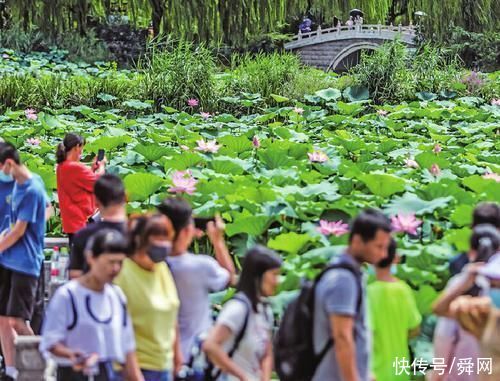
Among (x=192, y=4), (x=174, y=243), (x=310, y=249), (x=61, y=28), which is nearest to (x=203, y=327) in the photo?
(x=174, y=243)

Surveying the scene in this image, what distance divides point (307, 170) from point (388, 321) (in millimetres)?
3796

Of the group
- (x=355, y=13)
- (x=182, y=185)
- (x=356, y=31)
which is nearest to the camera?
(x=182, y=185)

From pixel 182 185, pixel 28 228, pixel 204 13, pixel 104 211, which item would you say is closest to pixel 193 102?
pixel 204 13

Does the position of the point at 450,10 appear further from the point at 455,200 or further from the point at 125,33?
the point at 455,200

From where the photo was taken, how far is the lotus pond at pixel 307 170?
5.05 metres

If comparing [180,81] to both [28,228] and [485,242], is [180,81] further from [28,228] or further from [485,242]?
[485,242]

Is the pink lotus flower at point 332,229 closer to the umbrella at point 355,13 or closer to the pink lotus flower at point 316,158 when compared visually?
the pink lotus flower at point 316,158

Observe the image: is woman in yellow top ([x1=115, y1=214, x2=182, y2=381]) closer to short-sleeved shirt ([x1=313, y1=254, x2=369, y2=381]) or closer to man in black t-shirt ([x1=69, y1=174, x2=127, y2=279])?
man in black t-shirt ([x1=69, y1=174, x2=127, y2=279])

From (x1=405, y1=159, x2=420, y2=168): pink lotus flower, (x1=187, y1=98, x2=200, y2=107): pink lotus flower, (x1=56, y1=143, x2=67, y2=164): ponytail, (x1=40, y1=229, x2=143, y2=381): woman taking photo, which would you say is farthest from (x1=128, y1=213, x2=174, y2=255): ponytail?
(x1=187, y1=98, x2=200, y2=107): pink lotus flower

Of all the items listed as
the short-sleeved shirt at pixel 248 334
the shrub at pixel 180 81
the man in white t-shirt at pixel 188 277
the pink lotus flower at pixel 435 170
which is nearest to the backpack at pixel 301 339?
the short-sleeved shirt at pixel 248 334

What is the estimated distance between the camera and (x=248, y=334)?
10.9 ft

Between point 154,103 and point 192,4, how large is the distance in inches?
170

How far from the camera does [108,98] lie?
504 inches

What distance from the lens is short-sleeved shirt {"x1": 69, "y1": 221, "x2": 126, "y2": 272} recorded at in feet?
11.9
